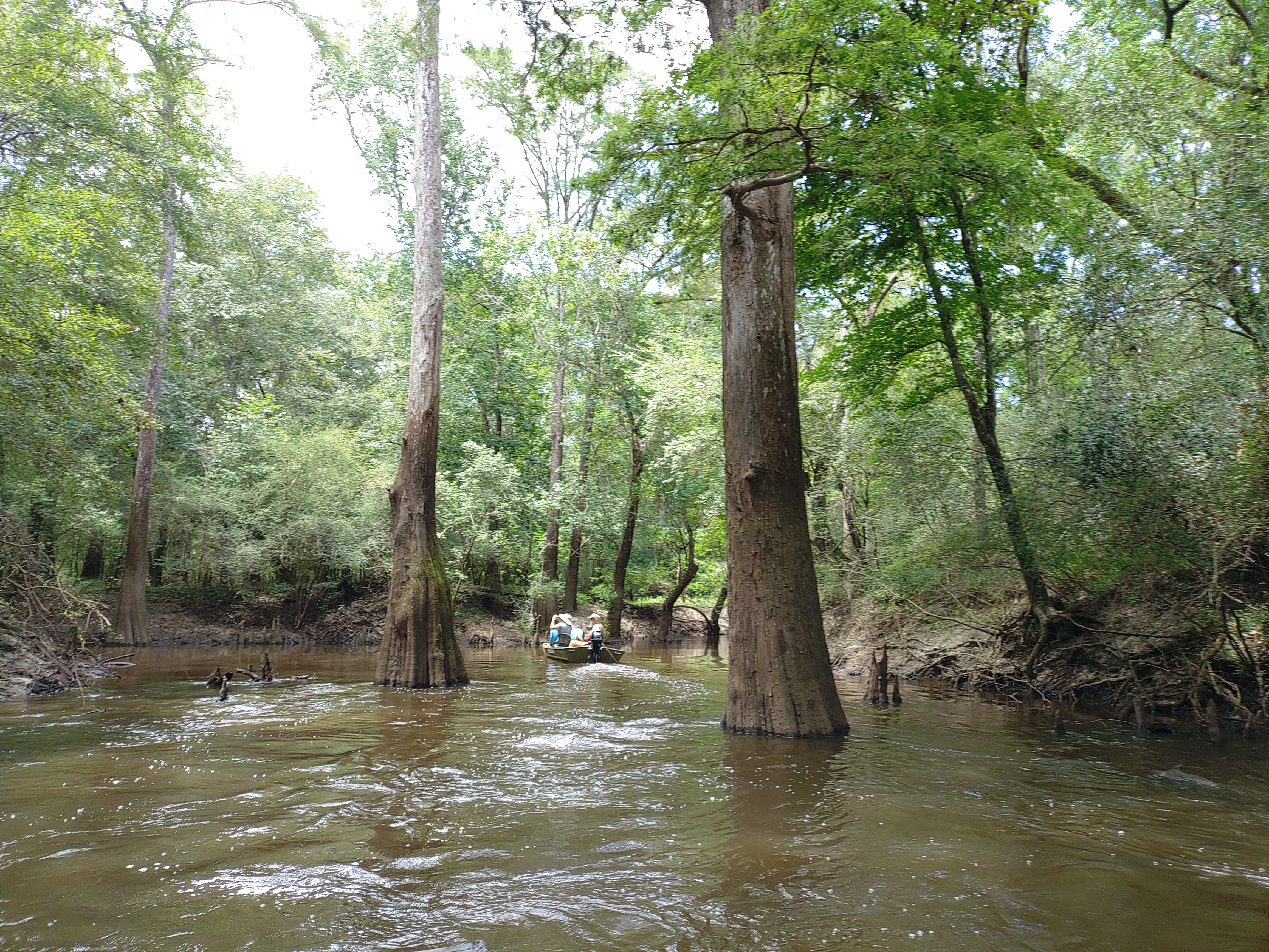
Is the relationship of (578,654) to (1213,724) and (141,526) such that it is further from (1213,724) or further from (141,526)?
(141,526)

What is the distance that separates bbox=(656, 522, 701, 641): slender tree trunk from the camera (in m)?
26.0

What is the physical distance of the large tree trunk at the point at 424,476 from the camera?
11.5 m

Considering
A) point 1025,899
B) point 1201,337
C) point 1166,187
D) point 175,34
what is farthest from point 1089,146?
point 175,34

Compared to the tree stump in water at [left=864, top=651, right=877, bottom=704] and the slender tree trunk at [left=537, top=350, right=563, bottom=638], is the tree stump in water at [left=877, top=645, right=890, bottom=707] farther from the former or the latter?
the slender tree trunk at [left=537, top=350, right=563, bottom=638]

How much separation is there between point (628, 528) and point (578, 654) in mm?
6792

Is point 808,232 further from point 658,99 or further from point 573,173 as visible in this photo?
point 573,173

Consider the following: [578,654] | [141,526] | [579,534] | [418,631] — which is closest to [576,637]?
[578,654]

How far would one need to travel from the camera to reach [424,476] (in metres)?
11.9

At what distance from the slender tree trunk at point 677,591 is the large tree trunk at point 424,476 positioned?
1402 cm

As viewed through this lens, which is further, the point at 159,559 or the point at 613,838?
the point at 159,559

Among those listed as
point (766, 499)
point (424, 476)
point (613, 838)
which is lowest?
point (613, 838)

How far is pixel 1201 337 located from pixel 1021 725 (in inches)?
207

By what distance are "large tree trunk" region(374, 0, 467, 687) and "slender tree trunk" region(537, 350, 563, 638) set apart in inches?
382

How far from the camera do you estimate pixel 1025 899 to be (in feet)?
11.3
